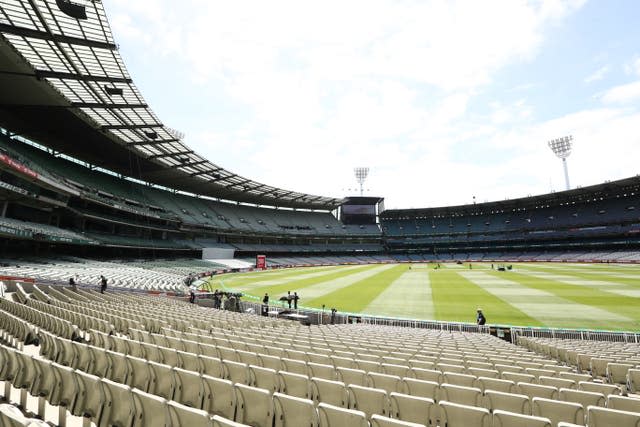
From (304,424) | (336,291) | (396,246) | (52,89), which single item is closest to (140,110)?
(52,89)

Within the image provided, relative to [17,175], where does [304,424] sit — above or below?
below

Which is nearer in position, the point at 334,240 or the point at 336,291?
the point at 336,291

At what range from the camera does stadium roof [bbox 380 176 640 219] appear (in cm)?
7075

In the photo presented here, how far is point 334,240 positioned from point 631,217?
70.6 metres

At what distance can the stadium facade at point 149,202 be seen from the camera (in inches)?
1058

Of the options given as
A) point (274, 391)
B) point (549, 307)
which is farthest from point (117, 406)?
point (549, 307)

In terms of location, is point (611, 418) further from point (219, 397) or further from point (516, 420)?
point (219, 397)

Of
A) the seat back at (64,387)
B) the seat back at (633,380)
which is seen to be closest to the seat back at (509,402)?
the seat back at (633,380)

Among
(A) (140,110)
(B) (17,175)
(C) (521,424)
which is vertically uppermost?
(A) (140,110)

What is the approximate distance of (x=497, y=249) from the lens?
9500 cm

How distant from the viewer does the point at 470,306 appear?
24.5 m

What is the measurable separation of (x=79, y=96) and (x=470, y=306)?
3921cm

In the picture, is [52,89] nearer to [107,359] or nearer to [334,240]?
[107,359]

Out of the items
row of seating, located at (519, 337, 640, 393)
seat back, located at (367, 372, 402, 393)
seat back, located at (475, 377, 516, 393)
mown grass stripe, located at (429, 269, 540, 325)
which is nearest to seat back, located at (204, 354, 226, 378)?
seat back, located at (367, 372, 402, 393)
